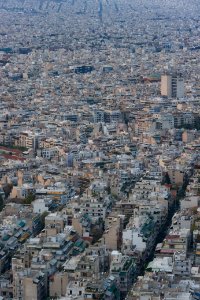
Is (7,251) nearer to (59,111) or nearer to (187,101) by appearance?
(59,111)

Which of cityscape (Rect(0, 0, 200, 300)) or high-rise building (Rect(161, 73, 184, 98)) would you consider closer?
cityscape (Rect(0, 0, 200, 300))

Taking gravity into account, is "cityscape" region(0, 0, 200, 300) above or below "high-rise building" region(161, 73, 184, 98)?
below

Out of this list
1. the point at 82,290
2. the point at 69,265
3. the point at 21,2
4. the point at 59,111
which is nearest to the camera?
the point at 82,290

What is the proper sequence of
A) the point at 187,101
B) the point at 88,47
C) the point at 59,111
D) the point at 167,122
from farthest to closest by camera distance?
the point at 88,47 < the point at 187,101 < the point at 59,111 < the point at 167,122

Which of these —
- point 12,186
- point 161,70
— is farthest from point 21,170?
point 161,70
